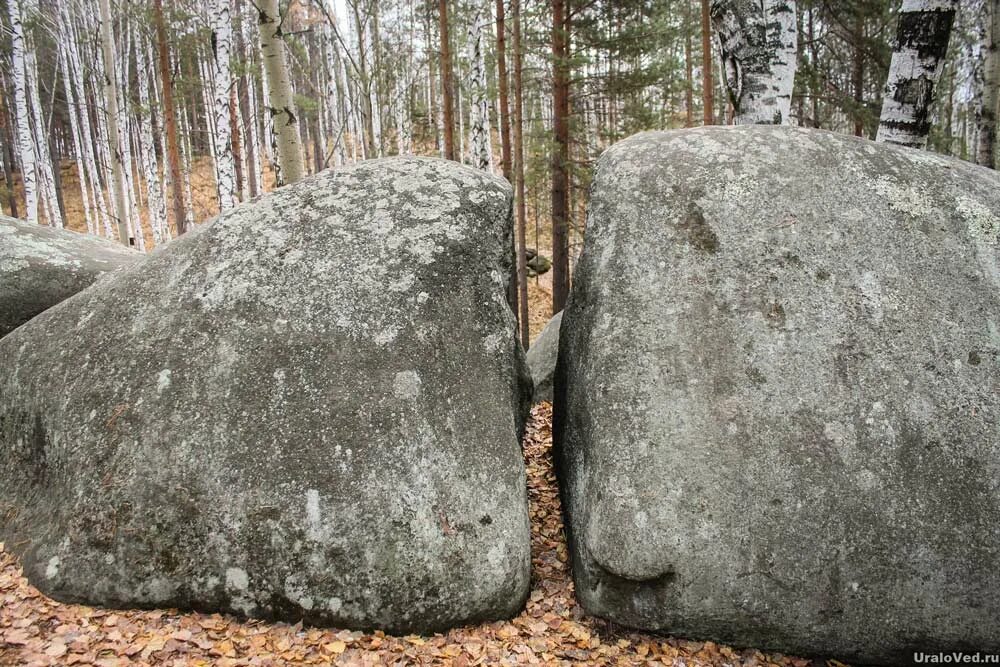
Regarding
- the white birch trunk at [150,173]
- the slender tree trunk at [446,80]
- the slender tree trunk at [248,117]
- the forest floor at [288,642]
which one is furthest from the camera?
the slender tree trunk at [248,117]

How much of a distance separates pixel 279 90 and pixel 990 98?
11.9 meters

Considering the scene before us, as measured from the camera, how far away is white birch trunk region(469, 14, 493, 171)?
1218 centimetres

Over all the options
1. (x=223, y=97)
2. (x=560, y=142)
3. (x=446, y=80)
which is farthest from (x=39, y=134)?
(x=560, y=142)

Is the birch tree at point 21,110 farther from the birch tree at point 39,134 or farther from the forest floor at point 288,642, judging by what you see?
the forest floor at point 288,642

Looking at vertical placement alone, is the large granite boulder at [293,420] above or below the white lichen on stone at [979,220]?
below

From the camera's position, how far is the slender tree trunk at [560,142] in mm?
11023

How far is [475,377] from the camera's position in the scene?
11.6 ft

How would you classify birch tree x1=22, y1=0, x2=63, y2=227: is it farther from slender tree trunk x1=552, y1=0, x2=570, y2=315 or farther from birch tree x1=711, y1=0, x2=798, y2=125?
birch tree x1=711, y1=0, x2=798, y2=125

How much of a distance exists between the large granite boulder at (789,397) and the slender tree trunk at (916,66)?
146 centimetres

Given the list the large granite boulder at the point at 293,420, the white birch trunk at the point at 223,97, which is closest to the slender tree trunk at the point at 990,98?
the large granite boulder at the point at 293,420

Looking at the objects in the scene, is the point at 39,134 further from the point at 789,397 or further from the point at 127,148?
the point at 789,397

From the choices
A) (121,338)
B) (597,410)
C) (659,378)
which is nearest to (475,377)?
(597,410)

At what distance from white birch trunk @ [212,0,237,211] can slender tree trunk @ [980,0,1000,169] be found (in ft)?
47.1

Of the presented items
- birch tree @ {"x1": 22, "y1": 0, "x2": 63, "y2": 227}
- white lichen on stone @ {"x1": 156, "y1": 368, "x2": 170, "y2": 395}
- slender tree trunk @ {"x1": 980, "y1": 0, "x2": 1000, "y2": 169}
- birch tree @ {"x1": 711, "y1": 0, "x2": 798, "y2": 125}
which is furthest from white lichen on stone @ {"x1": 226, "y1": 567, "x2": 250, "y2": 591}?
birch tree @ {"x1": 22, "y1": 0, "x2": 63, "y2": 227}
